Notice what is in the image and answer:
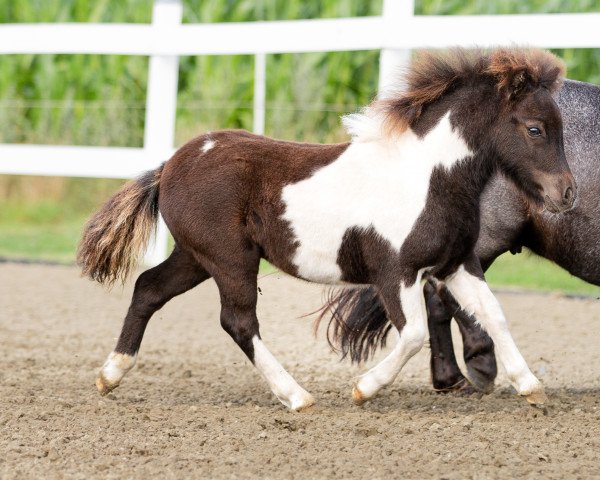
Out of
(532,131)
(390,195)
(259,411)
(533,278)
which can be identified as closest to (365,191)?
(390,195)

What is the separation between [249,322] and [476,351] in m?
1.11

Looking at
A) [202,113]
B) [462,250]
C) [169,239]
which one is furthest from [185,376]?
[202,113]

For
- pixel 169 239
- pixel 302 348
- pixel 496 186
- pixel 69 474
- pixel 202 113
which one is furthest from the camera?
pixel 202 113

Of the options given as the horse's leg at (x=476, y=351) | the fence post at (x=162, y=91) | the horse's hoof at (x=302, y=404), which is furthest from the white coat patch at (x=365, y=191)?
the fence post at (x=162, y=91)

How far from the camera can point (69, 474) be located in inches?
133

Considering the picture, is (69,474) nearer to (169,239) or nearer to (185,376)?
(185,376)

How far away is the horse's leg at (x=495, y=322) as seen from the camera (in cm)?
423

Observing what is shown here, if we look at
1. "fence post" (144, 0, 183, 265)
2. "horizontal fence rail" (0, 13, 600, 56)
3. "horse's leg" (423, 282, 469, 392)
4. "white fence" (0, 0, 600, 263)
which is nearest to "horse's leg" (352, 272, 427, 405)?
"horse's leg" (423, 282, 469, 392)

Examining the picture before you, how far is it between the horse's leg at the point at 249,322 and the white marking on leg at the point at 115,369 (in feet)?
1.62

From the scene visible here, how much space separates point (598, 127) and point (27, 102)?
9.33 meters

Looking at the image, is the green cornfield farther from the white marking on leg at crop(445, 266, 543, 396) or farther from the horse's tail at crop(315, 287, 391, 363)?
the white marking on leg at crop(445, 266, 543, 396)

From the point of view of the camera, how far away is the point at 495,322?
4.27 meters

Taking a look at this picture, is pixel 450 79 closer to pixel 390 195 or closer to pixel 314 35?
pixel 390 195

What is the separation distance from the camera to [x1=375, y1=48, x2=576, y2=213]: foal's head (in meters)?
4.07
